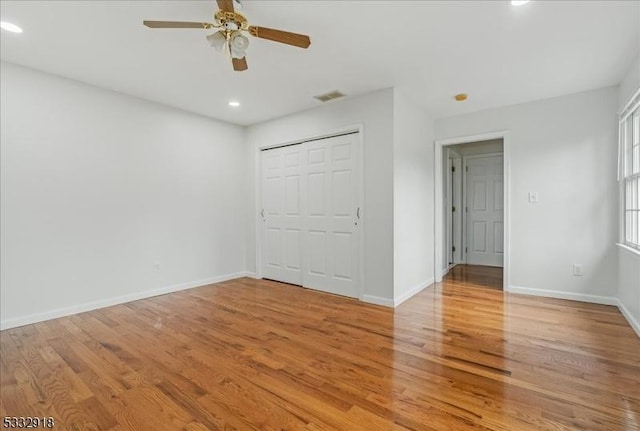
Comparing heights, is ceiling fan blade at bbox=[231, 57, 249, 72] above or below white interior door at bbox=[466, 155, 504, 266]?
above

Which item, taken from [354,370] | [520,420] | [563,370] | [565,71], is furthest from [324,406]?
[565,71]

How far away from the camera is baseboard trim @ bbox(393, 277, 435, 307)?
362 cm

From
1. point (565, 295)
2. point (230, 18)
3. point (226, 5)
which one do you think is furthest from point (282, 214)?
point (565, 295)

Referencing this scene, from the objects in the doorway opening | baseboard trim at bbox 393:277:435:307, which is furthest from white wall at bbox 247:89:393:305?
→ the doorway opening

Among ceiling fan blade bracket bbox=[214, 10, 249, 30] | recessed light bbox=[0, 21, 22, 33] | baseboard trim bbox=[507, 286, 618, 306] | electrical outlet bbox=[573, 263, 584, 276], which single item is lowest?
baseboard trim bbox=[507, 286, 618, 306]

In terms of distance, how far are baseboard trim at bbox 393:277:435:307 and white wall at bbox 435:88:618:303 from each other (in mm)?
1060

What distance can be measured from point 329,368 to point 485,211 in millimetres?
5319

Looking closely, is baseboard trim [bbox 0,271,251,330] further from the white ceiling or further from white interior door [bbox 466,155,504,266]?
white interior door [bbox 466,155,504,266]

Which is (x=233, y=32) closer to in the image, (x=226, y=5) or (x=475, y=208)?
(x=226, y=5)

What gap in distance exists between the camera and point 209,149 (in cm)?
475

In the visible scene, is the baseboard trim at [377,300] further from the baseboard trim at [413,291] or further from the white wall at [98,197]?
the white wall at [98,197]

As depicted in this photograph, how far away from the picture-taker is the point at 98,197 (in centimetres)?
358

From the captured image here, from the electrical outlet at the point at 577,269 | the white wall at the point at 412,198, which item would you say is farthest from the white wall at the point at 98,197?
the electrical outlet at the point at 577,269

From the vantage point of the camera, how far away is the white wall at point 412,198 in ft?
12.0
